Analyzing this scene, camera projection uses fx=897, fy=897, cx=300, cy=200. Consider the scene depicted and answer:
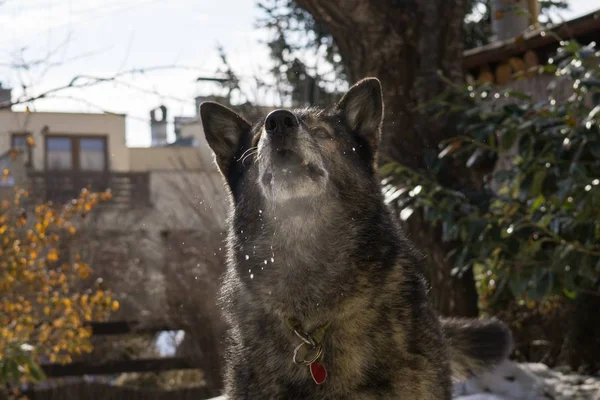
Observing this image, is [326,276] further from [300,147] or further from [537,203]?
[537,203]

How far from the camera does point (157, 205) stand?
69.5 ft

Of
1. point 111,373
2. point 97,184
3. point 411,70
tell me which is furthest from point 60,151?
point 411,70

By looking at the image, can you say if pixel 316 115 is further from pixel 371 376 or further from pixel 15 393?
pixel 15 393

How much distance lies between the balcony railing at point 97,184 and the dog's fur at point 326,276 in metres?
16.3

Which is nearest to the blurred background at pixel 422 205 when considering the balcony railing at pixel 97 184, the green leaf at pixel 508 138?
the green leaf at pixel 508 138

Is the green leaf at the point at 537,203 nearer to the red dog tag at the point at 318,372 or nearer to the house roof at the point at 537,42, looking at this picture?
the house roof at the point at 537,42

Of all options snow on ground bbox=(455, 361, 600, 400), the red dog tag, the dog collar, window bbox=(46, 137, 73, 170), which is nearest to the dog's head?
the dog collar

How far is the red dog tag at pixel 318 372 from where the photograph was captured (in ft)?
12.0

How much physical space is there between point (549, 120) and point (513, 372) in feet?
7.31

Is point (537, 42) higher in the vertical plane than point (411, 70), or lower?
higher

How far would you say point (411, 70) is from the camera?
7.84m

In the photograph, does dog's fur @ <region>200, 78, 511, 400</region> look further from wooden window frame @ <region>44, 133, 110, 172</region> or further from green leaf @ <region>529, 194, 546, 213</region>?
wooden window frame @ <region>44, 133, 110, 172</region>

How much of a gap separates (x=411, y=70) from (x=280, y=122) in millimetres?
4404

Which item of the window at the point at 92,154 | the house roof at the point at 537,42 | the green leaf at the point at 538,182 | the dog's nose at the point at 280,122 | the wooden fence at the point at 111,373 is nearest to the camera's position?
the dog's nose at the point at 280,122
